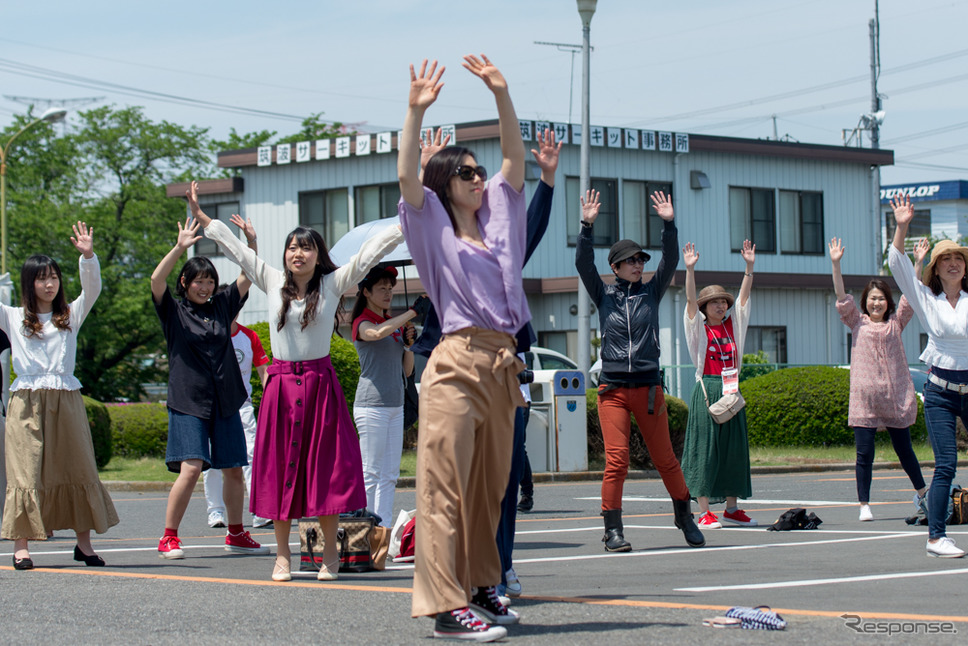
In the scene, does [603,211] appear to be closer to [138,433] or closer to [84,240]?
[138,433]

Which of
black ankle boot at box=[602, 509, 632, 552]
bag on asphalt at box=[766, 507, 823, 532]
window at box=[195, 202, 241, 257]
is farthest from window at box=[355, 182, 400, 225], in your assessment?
black ankle boot at box=[602, 509, 632, 552]

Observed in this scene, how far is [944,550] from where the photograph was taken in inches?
309

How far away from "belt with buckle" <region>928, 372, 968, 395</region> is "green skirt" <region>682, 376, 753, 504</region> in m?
2.43

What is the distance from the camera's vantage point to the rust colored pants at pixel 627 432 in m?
8.90

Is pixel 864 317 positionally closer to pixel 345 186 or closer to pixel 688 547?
pixel 688 547

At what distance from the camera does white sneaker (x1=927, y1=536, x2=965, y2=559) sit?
25.7 feet

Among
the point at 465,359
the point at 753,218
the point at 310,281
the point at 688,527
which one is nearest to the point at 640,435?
the point at 688,527

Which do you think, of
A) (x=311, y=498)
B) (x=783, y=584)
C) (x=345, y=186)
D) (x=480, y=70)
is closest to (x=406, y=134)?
(x=480, y=70)

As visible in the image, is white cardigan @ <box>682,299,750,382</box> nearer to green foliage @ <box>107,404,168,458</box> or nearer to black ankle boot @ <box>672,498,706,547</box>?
black ankle boot @ <box>672,498,706,547</box>

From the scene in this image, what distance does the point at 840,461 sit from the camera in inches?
779

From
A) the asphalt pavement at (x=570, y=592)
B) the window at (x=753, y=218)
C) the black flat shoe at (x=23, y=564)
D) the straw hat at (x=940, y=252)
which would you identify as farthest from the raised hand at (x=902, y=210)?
the window at (x=753, y=218)

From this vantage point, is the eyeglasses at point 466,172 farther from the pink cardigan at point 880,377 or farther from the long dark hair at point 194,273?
the pink cardigan at point 880,377

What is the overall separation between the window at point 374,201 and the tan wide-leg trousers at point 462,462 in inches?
1104

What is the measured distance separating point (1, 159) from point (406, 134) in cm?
3130
